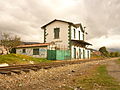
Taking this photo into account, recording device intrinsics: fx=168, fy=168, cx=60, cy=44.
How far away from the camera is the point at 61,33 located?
37.3 metres

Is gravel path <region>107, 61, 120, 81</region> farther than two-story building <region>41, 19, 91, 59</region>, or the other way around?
two-story building <region>41, 19, 91, 59</region>

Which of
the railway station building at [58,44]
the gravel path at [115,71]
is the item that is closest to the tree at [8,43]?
the railway station building at [58,44]

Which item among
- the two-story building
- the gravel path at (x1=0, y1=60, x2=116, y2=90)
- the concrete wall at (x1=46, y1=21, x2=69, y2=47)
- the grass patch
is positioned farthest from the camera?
the concrete wall at (x1=46, y1=21, x2=69, y2=47)

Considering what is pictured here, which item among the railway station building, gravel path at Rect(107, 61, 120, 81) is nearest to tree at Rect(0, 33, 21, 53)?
the railway station building

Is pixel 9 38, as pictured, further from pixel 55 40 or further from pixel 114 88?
pixel 114 88

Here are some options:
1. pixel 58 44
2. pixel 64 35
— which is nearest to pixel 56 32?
pixel 64 35

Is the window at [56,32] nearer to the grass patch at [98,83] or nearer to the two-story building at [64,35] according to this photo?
the two-story building at [64,35]

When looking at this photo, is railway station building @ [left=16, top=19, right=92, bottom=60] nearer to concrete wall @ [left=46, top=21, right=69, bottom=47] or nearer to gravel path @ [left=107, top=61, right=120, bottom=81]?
concrete wall @ [left=46, top=21, right=69, bottom=47]

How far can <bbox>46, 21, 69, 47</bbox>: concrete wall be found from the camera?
1447 inches

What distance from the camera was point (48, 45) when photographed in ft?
105

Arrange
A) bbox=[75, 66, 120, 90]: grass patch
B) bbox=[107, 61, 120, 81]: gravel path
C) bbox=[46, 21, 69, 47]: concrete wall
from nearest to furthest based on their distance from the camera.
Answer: bbox=[75, 66, 120, 90]: grass patch < bbox=[107, 61, 120, 81]: gravel path < bbox=[46, 21, 69, 47]: concrete wall

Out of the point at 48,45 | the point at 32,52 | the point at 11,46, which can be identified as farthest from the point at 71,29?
the point at 11,46

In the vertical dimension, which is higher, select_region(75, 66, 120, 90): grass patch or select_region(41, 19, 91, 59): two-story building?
select_region(41, 19, 91, 59): two-story building

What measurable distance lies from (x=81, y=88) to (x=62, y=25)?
3184 centimetres
